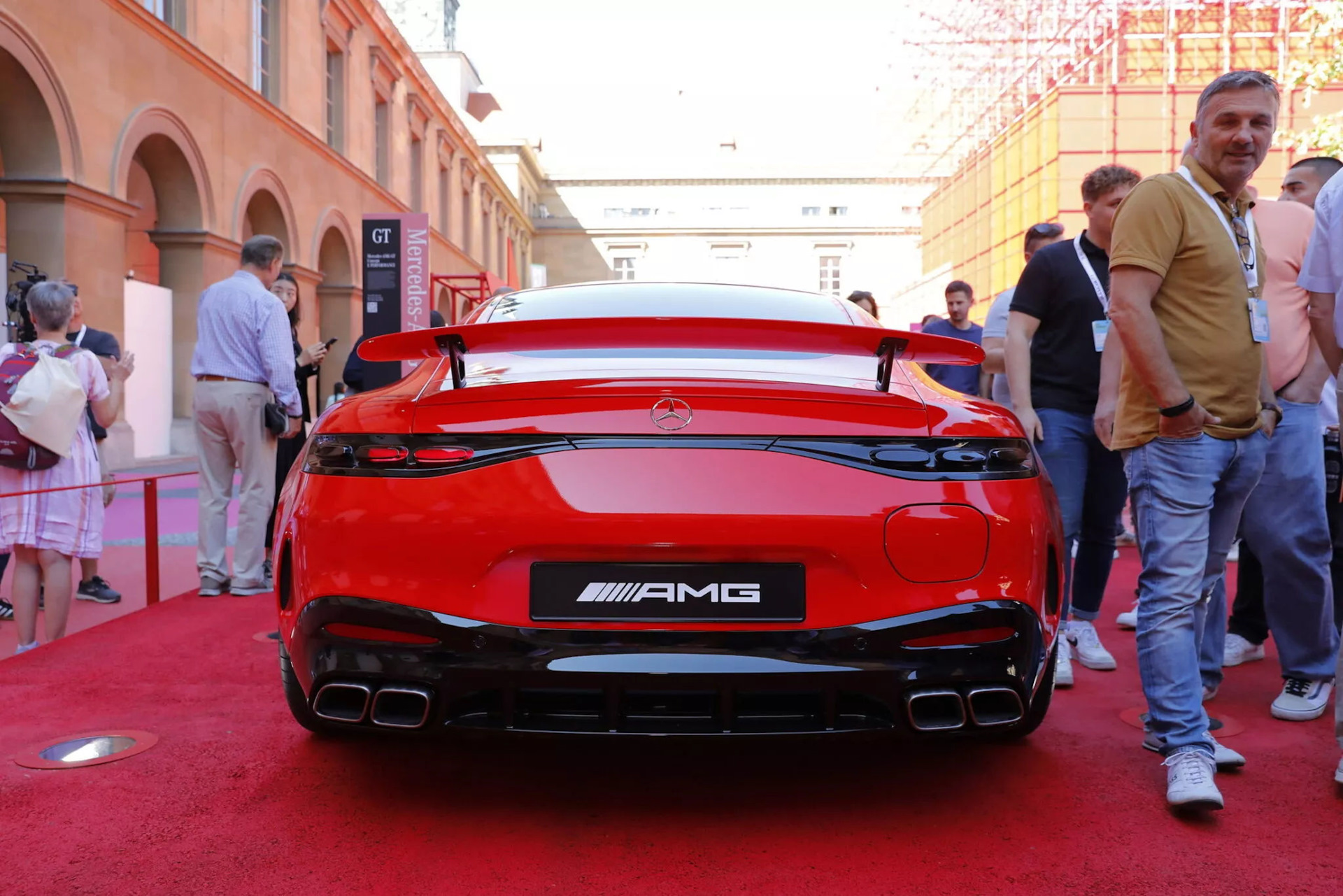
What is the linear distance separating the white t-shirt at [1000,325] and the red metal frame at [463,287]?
2187cm

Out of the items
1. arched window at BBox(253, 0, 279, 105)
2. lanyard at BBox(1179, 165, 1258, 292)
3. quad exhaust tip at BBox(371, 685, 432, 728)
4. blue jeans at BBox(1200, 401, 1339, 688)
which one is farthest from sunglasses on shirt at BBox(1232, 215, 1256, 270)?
arched window at BBox(253, 0, 279, 105)

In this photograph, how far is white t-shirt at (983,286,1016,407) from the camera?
18.1ft

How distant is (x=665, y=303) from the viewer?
11.4ft

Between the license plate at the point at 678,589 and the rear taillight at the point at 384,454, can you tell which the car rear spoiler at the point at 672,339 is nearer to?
the rear taillight at the point at 384,454

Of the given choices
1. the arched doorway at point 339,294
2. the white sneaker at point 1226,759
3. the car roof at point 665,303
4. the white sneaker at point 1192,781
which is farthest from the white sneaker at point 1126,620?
the arched doorway at point 339,294

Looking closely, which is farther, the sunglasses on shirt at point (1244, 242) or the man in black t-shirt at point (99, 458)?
the man in black t-shirt at point (99, 458)

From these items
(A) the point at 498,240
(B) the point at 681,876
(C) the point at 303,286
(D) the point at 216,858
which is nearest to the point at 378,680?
(D) the point at 216,858

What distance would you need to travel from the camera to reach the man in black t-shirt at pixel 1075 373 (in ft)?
14.4

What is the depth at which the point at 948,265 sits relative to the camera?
4128cm

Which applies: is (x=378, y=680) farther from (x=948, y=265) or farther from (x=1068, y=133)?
(x=948, y=265)

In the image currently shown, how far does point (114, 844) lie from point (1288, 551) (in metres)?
3.45

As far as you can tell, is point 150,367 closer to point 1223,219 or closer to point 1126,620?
point 1126,620

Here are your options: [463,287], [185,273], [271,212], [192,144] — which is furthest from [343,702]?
[463,287]

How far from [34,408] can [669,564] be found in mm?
3579
